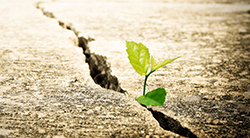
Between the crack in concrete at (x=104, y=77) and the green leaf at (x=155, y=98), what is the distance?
0.05 m

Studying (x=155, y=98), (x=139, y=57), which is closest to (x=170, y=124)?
(x=155, y=98)

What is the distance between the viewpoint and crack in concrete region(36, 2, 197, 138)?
0.71 meters

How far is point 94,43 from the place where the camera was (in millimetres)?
1426

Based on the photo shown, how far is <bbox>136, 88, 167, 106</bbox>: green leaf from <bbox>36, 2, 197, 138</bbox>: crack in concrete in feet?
0.15

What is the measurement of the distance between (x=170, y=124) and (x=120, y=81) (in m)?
0.33

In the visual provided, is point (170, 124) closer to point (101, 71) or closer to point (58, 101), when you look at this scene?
point (58, 101)

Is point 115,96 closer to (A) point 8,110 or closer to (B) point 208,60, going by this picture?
(A) point 8,110

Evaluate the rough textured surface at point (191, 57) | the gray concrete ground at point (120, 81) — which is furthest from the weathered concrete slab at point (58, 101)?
the rough textured surface at point (191, 57)

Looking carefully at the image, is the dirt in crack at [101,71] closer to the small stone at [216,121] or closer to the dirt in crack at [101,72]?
the dirt in crack at [101,72]

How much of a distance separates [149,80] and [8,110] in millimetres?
590

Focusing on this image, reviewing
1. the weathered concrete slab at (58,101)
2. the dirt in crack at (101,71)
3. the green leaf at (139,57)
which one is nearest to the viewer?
the weathered concrete slab at (58,101)

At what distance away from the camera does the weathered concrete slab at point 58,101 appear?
2.16 ft

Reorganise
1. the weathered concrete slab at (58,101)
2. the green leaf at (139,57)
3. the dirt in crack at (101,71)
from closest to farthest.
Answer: the weathered concrete slab at (58,101), the green leaf at (139,57), the dirt in crack at (101,71)

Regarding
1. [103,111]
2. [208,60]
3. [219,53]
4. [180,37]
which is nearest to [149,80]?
[103,111]
